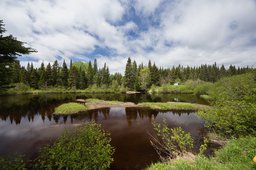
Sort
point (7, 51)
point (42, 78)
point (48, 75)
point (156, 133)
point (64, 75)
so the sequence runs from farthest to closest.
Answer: point (64, 75) < point (48, 75) < point (42, 78) < point (156, 133) < point (7, 51)

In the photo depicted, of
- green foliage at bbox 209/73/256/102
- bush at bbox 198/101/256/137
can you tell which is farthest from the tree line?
bush at bbox 198/101/256/137

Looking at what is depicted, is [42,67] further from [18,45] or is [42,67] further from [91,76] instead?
[18,45]

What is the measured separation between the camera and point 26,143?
15.4 metres

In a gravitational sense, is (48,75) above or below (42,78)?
above

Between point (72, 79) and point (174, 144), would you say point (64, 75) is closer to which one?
point (72, 79)

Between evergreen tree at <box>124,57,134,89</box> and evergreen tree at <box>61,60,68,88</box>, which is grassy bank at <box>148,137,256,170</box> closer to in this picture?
evergreen tree at <box>124,57,134,89</box>

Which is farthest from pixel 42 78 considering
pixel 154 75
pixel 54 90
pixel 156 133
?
pixel 156 133

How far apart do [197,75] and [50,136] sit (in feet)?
367

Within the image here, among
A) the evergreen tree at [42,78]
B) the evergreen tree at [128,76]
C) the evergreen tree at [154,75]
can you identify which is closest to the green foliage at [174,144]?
the evergreen tree at [128,76]

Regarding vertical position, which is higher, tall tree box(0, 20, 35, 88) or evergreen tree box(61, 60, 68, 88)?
evergreen tree box(61, 60, 68, 88)

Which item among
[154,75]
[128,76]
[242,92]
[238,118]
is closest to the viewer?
[238,118]

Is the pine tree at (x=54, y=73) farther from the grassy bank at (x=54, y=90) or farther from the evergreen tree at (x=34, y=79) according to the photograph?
the evergreen tree at (x=34, y=79)

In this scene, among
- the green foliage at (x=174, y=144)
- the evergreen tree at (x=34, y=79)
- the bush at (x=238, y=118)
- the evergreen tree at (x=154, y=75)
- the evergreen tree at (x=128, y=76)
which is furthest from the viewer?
the evergreen tree at (x=154, y=75)

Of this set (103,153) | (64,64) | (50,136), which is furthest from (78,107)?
(64,64)
